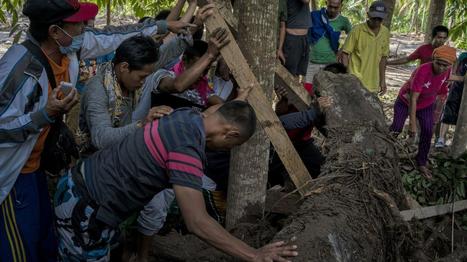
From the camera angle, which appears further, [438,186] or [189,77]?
[438,186]

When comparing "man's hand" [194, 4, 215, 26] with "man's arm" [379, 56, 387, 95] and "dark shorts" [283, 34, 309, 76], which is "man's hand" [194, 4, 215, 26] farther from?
"man's arm" [379, 56, 387, 95]

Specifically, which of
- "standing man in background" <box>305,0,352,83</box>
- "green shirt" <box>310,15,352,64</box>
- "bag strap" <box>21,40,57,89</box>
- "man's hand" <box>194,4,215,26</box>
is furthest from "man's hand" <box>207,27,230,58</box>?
"green shirt" <box>310,15,352,64</box>

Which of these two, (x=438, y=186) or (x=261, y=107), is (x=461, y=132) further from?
(x=261, y=107)

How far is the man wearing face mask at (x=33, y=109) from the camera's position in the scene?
2516 mm

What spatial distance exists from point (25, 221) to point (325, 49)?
523 cm

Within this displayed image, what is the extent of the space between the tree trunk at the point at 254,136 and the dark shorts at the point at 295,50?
127 inches

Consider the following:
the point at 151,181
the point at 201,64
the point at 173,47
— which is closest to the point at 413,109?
the point at 173,47

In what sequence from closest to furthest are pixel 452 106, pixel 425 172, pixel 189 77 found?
pixel 189 77, pixel 425 172, pixel 452 106

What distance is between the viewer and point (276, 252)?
2.36 meters

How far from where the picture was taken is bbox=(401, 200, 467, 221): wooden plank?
4177 mm

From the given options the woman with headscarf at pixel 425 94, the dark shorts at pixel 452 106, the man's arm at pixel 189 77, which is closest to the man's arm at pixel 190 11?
the man's arm at pixel 189 77

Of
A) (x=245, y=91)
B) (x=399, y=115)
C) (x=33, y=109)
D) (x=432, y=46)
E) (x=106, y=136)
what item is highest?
(x=33, y=109)

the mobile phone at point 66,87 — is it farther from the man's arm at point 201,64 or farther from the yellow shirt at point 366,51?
the yellow shirt at point 366,51

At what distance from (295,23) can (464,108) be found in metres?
2.20
